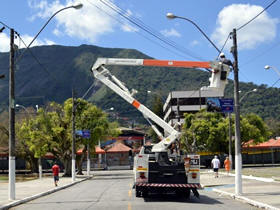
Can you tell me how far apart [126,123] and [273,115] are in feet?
217

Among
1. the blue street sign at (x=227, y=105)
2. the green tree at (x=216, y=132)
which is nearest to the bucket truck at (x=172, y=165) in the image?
the blue street sign at (x=227, y=105)

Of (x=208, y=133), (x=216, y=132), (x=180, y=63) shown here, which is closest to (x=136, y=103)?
(x=180, y=63)

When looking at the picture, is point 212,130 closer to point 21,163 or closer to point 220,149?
point 220,149

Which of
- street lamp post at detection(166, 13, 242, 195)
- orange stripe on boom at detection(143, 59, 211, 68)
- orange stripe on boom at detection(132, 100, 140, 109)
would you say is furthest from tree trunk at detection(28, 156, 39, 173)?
street lamp post at detection(166, 13, 242, 195)

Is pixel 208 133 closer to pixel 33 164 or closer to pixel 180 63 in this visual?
pixel 33 164

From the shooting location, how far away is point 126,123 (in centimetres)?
17388

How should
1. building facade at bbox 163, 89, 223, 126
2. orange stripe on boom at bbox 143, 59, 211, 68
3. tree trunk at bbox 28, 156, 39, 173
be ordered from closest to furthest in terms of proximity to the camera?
orange stripe on boom at bbox 143, 59, 211, 68
tree trunk at bbox 28, 156, 39, 173
building facade at bbox 163, 89, 223, 126

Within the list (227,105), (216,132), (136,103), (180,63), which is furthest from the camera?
(216,132)

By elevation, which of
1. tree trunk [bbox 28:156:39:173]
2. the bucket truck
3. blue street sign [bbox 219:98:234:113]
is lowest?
tree trunk [bbox 28:156:39:173]

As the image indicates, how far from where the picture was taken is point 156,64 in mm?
23109

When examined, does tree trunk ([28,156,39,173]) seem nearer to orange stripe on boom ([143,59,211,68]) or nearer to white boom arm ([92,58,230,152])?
white boom arm ([92,58,230,152])

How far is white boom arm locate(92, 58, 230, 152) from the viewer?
19375 mm

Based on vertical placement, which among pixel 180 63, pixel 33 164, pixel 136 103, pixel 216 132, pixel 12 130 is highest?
pixel 180 63

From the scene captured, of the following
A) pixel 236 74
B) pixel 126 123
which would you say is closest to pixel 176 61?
pixel 236 74
